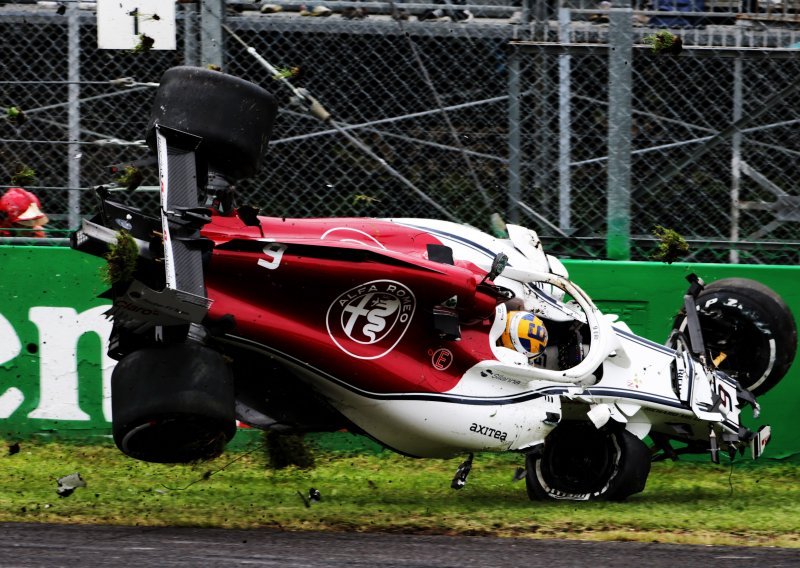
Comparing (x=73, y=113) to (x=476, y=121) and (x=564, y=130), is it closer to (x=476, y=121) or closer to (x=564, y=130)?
(x=476, y=121)

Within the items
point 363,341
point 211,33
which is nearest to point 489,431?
point 363,341

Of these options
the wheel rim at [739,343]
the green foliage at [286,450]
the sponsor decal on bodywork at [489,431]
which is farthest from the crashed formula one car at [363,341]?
the green foliage at [286,450]

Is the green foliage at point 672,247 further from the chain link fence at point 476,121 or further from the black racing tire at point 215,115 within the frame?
the black racing tire at point 215,115

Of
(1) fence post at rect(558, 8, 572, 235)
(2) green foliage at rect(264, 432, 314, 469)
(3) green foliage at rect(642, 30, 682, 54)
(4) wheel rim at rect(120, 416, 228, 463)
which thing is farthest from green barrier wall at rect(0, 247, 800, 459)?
(4) wheel rim at rect(120, 416, 228, 463)

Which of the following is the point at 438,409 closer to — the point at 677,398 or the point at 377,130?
the point at 677,398

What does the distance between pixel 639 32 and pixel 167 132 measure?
10.8 feet

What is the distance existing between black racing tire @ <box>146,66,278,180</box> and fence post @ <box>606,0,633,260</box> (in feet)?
7.62

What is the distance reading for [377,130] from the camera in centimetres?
707

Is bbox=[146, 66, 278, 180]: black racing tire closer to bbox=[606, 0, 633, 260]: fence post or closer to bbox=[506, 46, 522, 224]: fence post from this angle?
bbox=[506, 46, 522, 224]: fence post

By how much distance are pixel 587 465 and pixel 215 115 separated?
7.30ft

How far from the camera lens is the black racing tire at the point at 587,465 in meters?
5.58

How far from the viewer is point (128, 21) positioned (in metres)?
6.77

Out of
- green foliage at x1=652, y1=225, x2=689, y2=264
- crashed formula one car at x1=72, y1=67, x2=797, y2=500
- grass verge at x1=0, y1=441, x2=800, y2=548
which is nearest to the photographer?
crashed formula one car at x1=72, y1=67, x2=797, y2=500

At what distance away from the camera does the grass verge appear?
508cm
